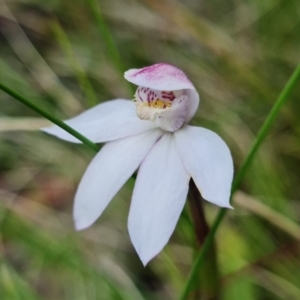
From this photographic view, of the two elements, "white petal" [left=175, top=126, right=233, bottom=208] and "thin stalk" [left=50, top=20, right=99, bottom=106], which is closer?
"white petal" [left=175, top=126, right=233, bottom=208]

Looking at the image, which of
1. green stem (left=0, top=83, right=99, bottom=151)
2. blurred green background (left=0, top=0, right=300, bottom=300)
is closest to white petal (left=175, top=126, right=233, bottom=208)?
green stem (left=0, top=83, right=99, bottom=151)

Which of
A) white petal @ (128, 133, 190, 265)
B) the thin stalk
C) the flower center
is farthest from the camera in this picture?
the thin stalk

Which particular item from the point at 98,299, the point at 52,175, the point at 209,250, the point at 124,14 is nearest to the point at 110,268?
the point at 98,299

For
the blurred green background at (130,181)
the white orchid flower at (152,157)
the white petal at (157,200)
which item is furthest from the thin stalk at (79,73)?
the white petal at (157,200)

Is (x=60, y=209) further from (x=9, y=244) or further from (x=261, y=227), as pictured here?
(x=261, y=227)

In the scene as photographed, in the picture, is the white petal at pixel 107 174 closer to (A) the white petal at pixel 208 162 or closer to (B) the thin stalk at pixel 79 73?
(A) the white petal at pixel 208 162

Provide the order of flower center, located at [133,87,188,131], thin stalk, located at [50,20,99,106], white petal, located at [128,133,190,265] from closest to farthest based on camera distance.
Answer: white petal, located at [128,133,190,265]
flower center, located at [133,87,188,131]
thin stalk, located at [50,20,99,106]

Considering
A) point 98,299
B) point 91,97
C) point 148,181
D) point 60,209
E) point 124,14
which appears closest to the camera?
point 148,181

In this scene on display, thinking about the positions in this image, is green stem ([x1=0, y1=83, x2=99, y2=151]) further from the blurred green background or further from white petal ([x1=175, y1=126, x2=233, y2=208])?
the blurred green background
